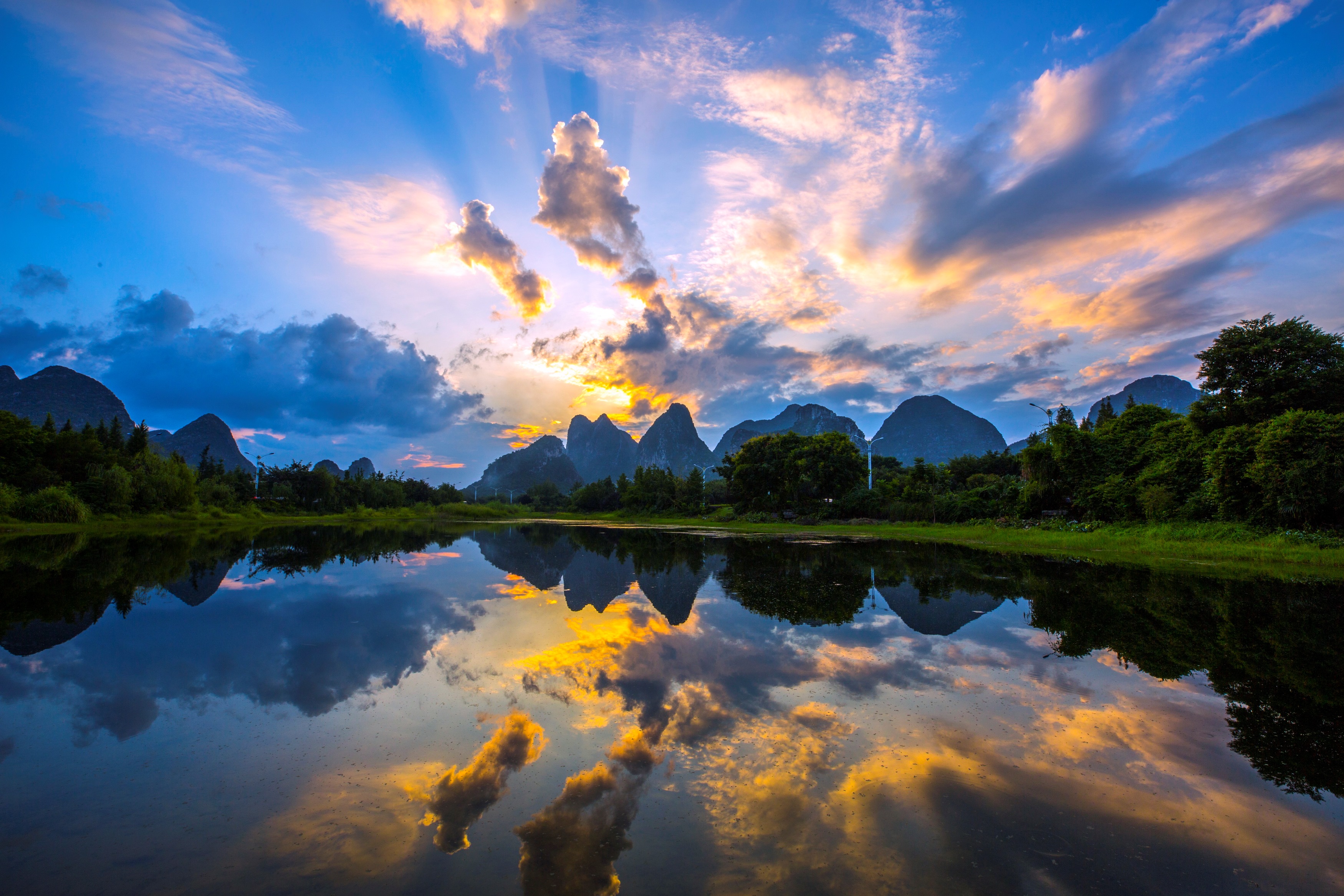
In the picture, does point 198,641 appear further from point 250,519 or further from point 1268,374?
point 250,519

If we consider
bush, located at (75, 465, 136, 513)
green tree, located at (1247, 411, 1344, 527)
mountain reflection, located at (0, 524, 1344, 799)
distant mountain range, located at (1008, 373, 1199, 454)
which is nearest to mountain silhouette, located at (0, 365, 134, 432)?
bush, located at (75, 465, 136, 513)

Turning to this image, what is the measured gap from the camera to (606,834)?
3850 millimetres

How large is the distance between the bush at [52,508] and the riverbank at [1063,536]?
1.07 meters

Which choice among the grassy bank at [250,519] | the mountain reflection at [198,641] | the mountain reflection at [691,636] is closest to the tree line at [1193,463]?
the mountain reflection at [691,636]

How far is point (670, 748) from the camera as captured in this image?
5.36 meters

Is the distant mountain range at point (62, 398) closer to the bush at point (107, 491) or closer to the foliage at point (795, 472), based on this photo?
the bush at point (107, 491)

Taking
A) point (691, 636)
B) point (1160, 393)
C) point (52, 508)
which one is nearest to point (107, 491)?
point (52, 508)

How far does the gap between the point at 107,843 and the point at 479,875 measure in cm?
275

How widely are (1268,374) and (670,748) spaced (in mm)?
32860

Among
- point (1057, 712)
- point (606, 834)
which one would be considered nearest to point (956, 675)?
point (1057, 712)

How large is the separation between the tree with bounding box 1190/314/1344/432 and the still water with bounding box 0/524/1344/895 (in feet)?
56.8

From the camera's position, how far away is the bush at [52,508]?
116ft

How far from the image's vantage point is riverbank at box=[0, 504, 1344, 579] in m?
17.7

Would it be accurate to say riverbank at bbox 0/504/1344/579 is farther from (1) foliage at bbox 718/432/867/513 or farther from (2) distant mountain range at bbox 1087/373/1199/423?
(2) distant mountain range at bbox 1087/373/1199/423
